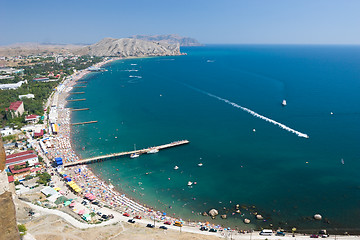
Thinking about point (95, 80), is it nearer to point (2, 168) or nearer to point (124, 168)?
point (124, 168)

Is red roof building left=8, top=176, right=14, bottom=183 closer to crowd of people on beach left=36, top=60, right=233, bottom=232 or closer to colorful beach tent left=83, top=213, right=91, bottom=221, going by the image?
crowd of people on beach left=36, top=60, right=233, bottom=232

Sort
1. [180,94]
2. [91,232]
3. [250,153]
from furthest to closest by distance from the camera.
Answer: [180,94]
[250,153]
[91,232]

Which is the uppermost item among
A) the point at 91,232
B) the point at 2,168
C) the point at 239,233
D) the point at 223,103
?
the point at 2,168

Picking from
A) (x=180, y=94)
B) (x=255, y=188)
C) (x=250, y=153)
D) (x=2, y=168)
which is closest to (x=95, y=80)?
(x=180, y=94)

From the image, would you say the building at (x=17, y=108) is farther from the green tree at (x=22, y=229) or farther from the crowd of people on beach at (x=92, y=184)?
the green tree at (x=22, y=229)

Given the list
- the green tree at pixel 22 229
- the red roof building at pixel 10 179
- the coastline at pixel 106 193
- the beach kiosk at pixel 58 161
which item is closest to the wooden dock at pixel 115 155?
the beach kiosk at pixel 58 161

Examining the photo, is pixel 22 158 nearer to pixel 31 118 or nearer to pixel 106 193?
pixel 106 193

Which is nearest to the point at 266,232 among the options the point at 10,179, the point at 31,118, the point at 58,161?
the point at 58,161
